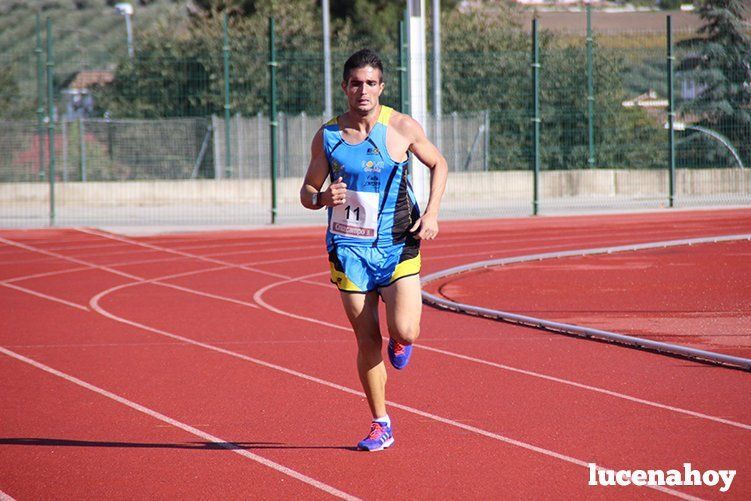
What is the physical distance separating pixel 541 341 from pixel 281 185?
16.5m

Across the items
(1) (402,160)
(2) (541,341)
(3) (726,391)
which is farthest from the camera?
(2) (541,341)

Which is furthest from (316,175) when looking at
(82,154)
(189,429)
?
(82,154)

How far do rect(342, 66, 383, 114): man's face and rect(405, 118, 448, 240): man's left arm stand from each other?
0.27 metres

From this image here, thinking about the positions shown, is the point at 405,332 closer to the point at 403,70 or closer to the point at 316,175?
the point at 316,175

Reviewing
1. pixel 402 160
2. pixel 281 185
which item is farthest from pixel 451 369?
pixel 281 185

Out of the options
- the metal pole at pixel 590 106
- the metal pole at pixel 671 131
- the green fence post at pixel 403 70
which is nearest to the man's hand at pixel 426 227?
the green fence post at pixel 403 70

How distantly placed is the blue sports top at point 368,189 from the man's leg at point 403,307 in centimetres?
22

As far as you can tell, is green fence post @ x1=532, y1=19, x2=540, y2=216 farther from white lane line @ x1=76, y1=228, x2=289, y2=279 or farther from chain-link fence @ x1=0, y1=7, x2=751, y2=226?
white lane line @ x1=76, y1=228, x2=289, y2=279

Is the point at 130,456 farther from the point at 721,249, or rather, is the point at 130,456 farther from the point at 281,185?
the point at 281,185

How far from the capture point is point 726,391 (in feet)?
24.3

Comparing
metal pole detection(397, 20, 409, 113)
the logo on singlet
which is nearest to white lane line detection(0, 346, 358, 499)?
the logo on singlet

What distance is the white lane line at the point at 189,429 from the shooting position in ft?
18.3

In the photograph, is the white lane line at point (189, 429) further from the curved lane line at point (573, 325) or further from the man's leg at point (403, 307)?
the curved lane line at point (573, 325)

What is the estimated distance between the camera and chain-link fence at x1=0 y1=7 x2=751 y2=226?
2373cm
